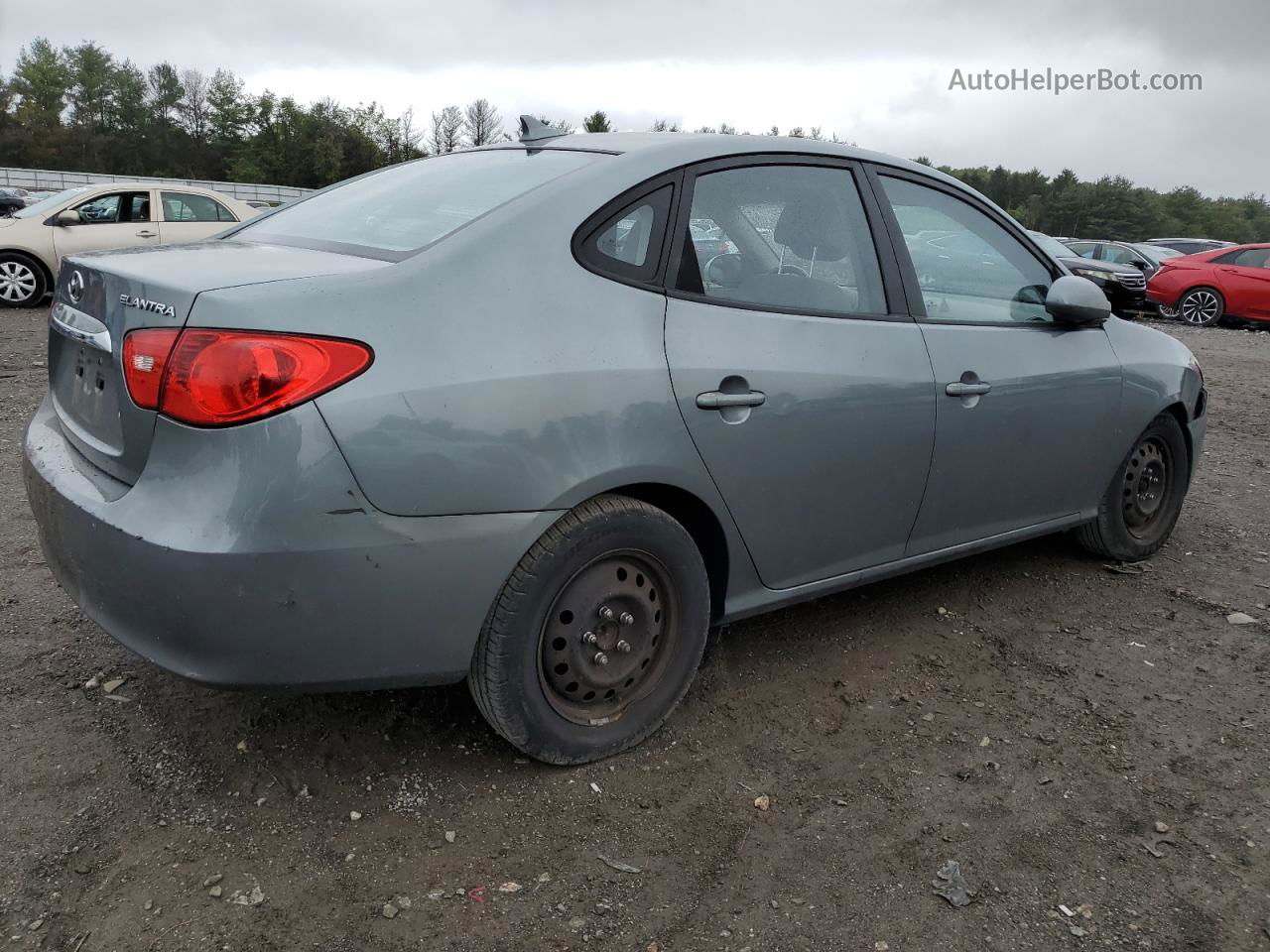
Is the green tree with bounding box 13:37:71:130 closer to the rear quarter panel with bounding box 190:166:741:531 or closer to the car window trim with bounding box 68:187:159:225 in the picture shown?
the car window trim with bounding box 68:187:159:225

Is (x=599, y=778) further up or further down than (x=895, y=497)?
further down

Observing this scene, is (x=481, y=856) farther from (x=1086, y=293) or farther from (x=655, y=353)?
(x=1086, y=293)

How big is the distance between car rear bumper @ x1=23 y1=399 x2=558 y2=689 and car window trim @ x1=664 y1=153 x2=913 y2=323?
32.6 inches

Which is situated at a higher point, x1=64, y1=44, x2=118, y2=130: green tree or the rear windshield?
x1=64, y1=44, x2=118, y2=130: green tree

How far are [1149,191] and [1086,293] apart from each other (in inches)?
5012

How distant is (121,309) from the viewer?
2.30m

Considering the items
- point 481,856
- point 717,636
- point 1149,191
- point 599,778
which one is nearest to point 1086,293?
point 717,636

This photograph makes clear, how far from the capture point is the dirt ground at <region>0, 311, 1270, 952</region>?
7.09ft

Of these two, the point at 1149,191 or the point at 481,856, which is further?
the point at 1149,191

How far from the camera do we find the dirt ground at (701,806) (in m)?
2.16

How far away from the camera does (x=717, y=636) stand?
3.55 meters

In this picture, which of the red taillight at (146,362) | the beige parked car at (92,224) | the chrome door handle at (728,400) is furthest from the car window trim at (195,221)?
the chrome door handle at (728,400)

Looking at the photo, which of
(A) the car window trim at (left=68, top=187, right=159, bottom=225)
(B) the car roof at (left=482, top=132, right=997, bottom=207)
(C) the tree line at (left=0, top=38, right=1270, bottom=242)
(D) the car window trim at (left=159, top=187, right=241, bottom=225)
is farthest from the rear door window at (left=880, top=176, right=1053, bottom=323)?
(C) the tree line at (left=0, top=38, right=1270, bottom=242)

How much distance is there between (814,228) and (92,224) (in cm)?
1172
